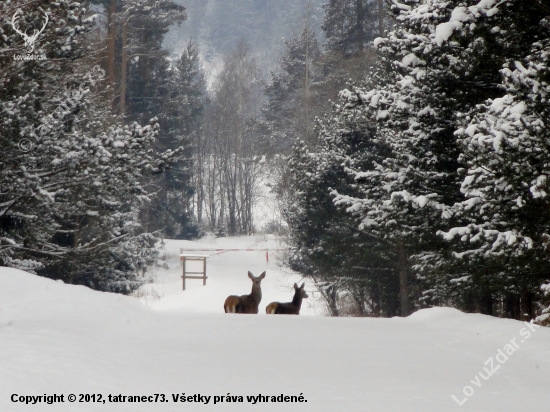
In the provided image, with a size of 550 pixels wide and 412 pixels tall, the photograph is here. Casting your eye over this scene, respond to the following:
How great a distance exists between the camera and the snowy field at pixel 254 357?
5.73 meters

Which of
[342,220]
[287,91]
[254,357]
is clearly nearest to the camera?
[254,357]

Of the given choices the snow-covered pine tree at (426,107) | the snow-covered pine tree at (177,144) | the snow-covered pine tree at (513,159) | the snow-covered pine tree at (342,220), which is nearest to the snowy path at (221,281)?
the snow-covered pine tree at (177,144)

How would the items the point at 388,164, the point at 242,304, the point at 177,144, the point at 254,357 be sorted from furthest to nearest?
the point at 177,144
the point at 242,304
the point at 388,164
the point at 254,357

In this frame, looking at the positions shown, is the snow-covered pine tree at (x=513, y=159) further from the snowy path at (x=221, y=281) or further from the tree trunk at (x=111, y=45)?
the tree trunk at (x=111, y=45)

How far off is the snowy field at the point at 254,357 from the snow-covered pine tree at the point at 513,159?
55.2 inches

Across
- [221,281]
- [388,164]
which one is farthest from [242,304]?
[221,281]

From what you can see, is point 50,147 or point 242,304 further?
point 242,304

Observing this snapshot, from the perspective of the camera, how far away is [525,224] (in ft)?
36.6

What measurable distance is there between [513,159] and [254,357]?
A: 458cm

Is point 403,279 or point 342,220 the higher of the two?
point 342,220

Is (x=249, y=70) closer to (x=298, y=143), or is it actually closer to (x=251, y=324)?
(x=298, y=143)

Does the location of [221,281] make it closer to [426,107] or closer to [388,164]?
[388,164]

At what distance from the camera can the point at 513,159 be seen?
9.67m

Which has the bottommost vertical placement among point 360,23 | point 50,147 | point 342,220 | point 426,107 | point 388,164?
point 342,220
